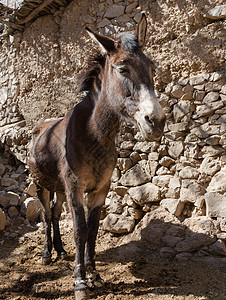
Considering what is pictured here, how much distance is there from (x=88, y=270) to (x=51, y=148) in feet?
5.30

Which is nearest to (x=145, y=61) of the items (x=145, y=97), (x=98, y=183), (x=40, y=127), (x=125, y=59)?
(x=125, y=59)

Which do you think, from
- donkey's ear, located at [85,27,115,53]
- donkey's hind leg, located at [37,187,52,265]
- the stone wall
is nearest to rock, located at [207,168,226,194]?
the stone wall

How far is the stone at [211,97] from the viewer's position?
4.01m

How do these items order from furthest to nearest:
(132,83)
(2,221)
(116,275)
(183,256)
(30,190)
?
1. (30,190)
2. (2,221)
3. (183,256)
4. (116,275)
5. (132,83)

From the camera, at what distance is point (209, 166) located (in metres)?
3.88

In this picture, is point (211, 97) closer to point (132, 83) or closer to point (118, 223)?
point (132, 83)

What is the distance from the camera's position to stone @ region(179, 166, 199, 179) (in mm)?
3976

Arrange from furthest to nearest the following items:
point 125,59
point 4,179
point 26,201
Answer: point 4,179 < point 26,201 < point 125,59

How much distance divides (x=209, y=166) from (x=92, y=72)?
212cm

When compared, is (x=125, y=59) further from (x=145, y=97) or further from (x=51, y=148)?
(x=51, y=148)

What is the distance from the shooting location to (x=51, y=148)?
367 centimetres

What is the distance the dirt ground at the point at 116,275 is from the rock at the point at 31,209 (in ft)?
2.77

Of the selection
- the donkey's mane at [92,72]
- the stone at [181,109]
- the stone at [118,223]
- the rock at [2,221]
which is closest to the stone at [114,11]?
the stone at [181,109]

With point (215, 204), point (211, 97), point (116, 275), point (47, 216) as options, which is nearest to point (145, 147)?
point (211, 97)
